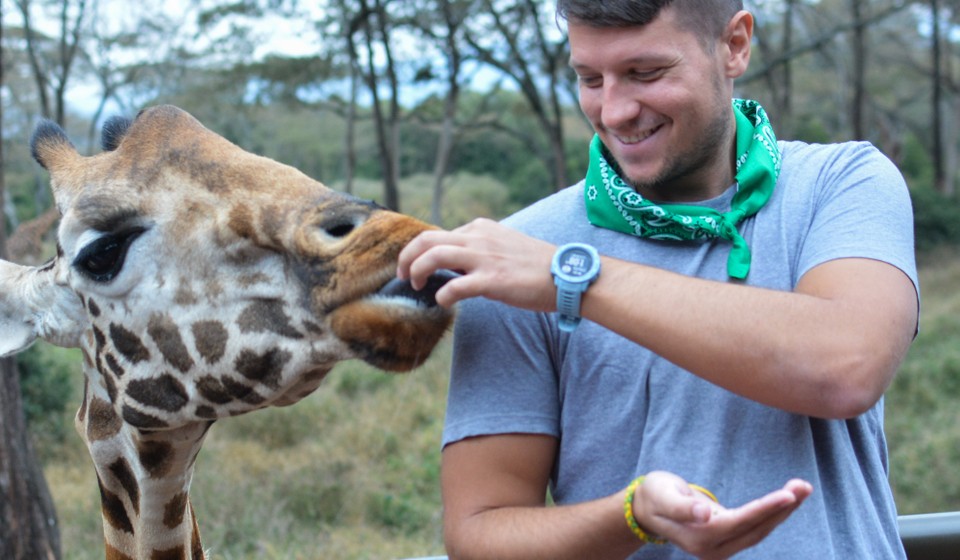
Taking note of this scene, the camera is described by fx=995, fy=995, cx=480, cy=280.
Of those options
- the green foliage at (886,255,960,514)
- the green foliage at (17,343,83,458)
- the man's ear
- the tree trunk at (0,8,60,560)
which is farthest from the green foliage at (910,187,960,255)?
the man's ear

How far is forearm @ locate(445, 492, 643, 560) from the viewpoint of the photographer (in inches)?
59.4

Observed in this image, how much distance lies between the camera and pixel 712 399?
66.7 inches

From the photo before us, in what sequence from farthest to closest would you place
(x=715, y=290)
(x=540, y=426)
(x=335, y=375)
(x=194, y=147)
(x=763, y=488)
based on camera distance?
(x=335, y=375), (x=194, y=147), (x=540, y=426), (x=763, y=488), (x=715, y=290)

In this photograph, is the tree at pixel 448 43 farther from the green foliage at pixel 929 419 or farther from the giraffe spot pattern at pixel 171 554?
the giraffe spot pattern at pixel 171 554

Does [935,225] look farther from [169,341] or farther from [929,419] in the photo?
[169,341]

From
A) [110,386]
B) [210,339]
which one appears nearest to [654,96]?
[210,339]

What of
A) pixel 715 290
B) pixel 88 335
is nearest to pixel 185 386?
pixel 88 335

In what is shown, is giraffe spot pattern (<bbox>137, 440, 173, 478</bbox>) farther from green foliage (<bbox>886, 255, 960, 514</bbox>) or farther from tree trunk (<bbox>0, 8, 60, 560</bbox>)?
green foliage (<bbox>886, 255, 960, 514</bbox>)

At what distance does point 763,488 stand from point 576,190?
0.68m

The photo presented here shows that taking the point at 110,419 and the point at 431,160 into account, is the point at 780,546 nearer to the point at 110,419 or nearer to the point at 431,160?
the point at 110,419

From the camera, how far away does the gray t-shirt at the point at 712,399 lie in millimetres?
1659

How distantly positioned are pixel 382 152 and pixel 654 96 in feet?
45.4

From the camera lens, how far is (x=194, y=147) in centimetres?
193

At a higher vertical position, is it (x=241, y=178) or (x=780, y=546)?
(x=241, y=178)
